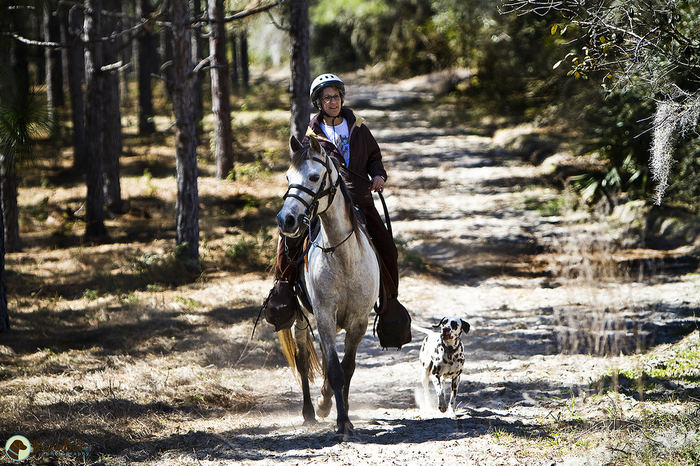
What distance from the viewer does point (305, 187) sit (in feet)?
15.4

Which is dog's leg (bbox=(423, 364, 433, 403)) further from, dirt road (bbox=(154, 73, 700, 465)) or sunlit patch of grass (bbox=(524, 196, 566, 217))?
sunlit patch of grass (bbox=(524, 196, 566, 217))

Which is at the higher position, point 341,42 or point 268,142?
point 341,42

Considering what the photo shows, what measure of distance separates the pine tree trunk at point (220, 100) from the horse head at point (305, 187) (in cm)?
1250

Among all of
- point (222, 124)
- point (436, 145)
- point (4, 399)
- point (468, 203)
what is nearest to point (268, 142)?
point (222, 124)

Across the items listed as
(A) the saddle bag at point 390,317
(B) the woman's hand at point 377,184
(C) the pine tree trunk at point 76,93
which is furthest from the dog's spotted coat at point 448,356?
(C) the pine tree trunk at point 76,93

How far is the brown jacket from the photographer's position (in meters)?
5.88

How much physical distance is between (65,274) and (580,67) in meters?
10.5

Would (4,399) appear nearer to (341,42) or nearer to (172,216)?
(172,216)

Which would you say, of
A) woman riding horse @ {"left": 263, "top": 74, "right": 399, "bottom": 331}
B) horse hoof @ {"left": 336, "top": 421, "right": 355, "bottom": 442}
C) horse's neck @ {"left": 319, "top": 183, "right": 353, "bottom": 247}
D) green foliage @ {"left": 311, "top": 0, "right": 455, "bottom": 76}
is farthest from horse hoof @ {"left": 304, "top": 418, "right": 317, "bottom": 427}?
green foliage @ {"left": 311, "top": 0, "right": 455, "bottom": 76}

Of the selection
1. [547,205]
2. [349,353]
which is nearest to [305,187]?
[349,353]

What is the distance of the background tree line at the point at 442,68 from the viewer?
584 cm

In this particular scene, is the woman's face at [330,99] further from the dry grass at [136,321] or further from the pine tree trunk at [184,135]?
the pine tree trunk at [184,135]

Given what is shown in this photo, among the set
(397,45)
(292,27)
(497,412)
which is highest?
(397,45)

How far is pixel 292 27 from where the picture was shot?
1202 cm
